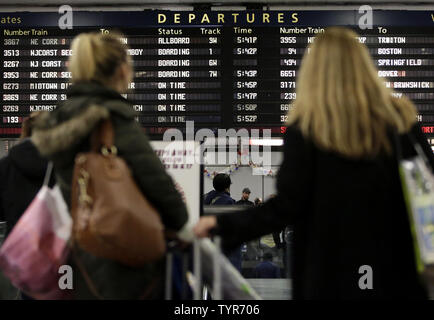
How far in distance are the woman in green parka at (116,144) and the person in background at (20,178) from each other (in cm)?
70

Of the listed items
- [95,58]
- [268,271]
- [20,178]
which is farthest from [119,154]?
[268,271]

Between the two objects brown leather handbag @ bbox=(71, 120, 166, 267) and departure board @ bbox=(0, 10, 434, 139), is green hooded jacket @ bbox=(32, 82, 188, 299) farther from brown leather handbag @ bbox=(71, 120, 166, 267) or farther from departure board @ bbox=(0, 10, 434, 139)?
departure board @ bbox=(0, 10, 434, 139)

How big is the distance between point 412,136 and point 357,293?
542 mm

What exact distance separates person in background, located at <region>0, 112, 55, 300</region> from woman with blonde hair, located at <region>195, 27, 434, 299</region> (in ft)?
4.29

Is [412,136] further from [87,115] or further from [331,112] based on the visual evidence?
[87,115]

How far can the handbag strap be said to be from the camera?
2033 mm

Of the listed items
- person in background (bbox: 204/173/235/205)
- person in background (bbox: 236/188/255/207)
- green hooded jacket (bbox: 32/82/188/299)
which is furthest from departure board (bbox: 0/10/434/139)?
green hooded jacket (bbox: 32/82/188/299)

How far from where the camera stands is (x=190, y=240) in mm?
2121

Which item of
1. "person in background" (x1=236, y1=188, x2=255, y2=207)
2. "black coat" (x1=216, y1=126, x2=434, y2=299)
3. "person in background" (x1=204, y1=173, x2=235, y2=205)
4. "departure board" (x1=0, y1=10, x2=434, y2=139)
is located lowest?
"person in background" (x1=236, y1=188, x2=255, y2=207)

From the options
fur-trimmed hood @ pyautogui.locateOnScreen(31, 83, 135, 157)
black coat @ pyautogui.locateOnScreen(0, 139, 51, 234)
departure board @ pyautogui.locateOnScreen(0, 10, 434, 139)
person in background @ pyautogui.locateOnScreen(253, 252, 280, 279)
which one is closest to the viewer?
fur-trimmed hood @ pyautogui.locateOnScreen(31, 83, 135, 157)

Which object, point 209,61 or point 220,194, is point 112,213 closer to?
point 220,194

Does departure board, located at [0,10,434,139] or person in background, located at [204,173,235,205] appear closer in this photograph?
person in background, located at [204,173,235,205]

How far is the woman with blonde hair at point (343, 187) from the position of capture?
186cm
